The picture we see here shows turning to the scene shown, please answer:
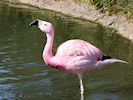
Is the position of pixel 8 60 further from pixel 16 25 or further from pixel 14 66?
pixel 16 25

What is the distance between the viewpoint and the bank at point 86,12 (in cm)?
1026

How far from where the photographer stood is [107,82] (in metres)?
7.20

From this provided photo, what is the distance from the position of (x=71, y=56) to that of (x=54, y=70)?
1.33 m

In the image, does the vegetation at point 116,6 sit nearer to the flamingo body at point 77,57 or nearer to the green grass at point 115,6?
the green grass at point 115,6

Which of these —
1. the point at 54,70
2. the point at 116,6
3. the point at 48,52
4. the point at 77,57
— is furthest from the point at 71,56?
the point at 116,6

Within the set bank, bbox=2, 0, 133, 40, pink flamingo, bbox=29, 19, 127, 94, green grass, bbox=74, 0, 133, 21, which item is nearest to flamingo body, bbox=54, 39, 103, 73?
pink flamingo, bbox=29, 19, 127, 94

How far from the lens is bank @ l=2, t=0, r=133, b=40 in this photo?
10.3 meters

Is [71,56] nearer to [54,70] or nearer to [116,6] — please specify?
[54,70]

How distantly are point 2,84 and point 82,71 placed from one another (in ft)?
4.19

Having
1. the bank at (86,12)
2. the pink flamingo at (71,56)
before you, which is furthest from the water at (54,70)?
the pink flamingo at (71,56)

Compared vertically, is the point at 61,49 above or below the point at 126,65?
above

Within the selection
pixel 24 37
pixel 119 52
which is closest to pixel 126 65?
pixel 119 52

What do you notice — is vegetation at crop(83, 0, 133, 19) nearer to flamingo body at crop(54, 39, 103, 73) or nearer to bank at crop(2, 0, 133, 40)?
bank at crop(2, 0, 133, 40)

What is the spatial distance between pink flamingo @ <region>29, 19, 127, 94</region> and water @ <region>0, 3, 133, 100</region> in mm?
436
